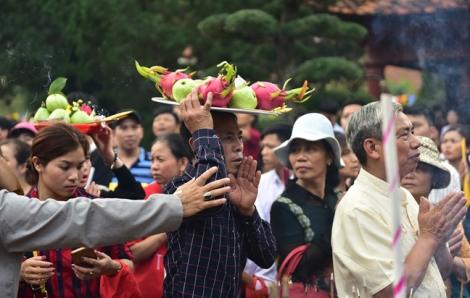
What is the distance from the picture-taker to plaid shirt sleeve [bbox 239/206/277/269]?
3.78 m

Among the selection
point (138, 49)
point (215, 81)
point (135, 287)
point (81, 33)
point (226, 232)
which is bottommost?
point (138, 49)

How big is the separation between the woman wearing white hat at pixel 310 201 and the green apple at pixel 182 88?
1.52 meters

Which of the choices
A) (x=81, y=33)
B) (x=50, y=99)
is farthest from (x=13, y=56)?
(x=81, y=33)

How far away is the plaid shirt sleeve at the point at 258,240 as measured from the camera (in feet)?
12.4

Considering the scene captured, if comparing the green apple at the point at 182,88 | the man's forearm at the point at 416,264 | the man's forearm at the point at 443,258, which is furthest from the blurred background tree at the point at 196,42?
the man's forearm at the point at 416,264

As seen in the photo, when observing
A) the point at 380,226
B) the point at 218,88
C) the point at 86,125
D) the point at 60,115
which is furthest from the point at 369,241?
the point at 60,115

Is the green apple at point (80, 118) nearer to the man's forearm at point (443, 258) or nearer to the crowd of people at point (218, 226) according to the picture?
the crowd of people at point (218, 226)

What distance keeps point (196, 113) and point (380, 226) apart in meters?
1.01

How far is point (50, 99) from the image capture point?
4871mm

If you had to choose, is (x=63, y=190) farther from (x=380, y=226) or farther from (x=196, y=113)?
(x=380, y=226)

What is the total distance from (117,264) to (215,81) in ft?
3.73

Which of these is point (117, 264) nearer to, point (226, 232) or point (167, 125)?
point (226, 232)

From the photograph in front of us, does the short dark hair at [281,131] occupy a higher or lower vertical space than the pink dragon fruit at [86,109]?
lower

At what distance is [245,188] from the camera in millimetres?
3773
